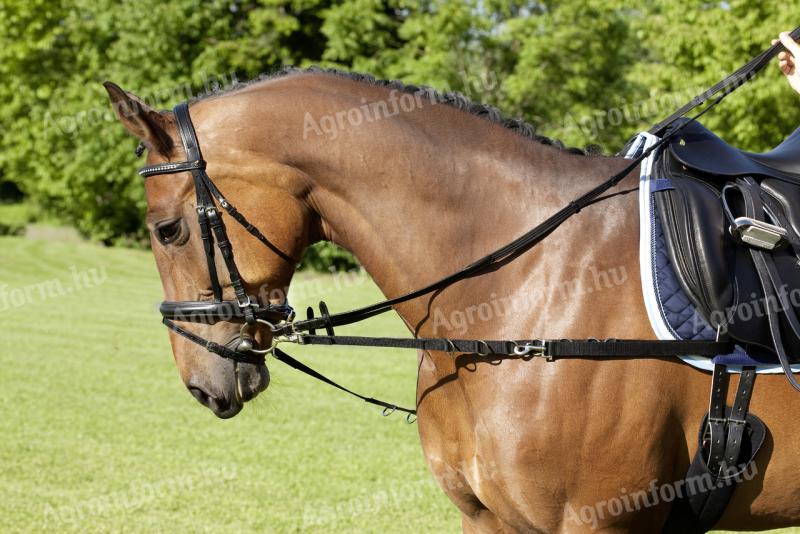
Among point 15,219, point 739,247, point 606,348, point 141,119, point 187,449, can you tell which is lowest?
point 187,449

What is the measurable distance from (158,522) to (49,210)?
38.3 metres

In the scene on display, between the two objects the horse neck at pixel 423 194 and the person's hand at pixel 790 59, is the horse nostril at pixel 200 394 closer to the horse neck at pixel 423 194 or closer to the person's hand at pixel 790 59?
the horse neck at pixel 423 194

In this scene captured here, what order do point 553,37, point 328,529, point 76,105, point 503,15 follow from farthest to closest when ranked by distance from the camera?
1. point 76,105
2. point 503,15
3. point 553,37
4. point 328,529

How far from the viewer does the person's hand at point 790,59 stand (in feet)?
10.2

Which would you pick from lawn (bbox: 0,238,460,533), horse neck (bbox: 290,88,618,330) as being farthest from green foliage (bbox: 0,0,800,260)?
horse neck (bbox: 290,88,618,330)

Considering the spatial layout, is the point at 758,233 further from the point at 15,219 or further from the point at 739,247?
the point at 15,219

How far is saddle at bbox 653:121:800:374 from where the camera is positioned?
9.25 ft

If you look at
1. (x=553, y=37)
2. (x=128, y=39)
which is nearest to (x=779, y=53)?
(x=553, y=37)

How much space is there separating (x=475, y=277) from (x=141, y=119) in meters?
1.29

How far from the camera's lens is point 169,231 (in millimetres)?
3041

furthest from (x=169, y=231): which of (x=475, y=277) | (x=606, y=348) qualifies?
(x=606, y=348)

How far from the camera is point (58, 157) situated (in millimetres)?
31875

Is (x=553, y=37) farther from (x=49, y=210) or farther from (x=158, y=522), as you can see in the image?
(x=49, y=210)

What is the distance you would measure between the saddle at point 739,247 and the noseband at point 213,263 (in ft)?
4.58
